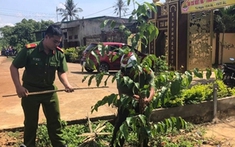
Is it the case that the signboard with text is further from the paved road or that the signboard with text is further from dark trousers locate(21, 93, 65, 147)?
dark trousers locate(21, 93, 65, 147)

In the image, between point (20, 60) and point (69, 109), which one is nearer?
point (20, 60)

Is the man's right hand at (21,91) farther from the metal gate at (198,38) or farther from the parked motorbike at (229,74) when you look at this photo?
the metal gate at (198,38)

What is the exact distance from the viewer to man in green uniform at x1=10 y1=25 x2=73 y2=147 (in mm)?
3279

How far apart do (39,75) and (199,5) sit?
794cm

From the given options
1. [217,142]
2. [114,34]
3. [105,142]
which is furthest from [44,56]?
[114,34]

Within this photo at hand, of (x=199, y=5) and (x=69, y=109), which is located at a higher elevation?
(x=199, y=5)

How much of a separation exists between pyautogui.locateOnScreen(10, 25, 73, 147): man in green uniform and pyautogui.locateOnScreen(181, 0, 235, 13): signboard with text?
23.1 ft

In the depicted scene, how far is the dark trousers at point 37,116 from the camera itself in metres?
3.36

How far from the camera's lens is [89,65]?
288 cm

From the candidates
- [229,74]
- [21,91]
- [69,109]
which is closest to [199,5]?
[229,74]

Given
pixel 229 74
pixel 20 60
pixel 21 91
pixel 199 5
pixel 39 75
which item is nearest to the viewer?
pixel 21 91

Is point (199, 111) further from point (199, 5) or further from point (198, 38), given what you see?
point (198, 38)

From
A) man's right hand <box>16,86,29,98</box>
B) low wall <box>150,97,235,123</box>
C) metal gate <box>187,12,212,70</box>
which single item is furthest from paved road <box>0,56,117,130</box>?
metal gate <box>187,12,212,70</box>

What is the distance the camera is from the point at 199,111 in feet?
16.8
